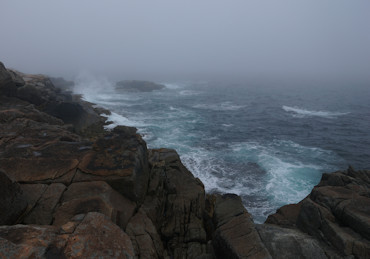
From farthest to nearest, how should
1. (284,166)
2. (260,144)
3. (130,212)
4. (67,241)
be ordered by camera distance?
1. (260,144)
2. (284,166)
3. (130,212)
4. (67,241)

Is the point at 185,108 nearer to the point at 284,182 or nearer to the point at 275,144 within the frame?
the point at 275,144

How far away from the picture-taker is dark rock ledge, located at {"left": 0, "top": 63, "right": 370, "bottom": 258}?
5.31m

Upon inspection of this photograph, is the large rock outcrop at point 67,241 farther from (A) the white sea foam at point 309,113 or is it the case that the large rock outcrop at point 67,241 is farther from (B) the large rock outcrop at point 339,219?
(A) the white sea foam at point 309,113

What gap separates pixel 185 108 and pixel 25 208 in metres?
45.6

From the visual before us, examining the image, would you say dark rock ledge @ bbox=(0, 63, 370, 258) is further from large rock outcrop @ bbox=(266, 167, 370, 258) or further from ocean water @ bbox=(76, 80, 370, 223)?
ocean water @ bbox=(76, 80, 370, 223)

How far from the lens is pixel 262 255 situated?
763 centimetres

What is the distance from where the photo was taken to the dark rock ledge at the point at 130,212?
5309 mm

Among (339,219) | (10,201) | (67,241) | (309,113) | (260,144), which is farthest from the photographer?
(309,113)

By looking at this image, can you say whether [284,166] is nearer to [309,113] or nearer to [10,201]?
[10,201]

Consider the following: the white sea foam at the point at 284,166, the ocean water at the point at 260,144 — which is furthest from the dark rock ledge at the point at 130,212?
the ocean water at the point at 260,144

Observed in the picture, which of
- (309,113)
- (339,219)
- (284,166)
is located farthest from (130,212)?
(309,113)

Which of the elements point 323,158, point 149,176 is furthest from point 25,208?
point 323,158

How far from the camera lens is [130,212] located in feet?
29.1

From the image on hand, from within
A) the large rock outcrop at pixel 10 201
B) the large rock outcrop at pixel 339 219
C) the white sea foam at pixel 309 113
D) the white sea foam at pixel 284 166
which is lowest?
the white sea foam at pixel 284 166
